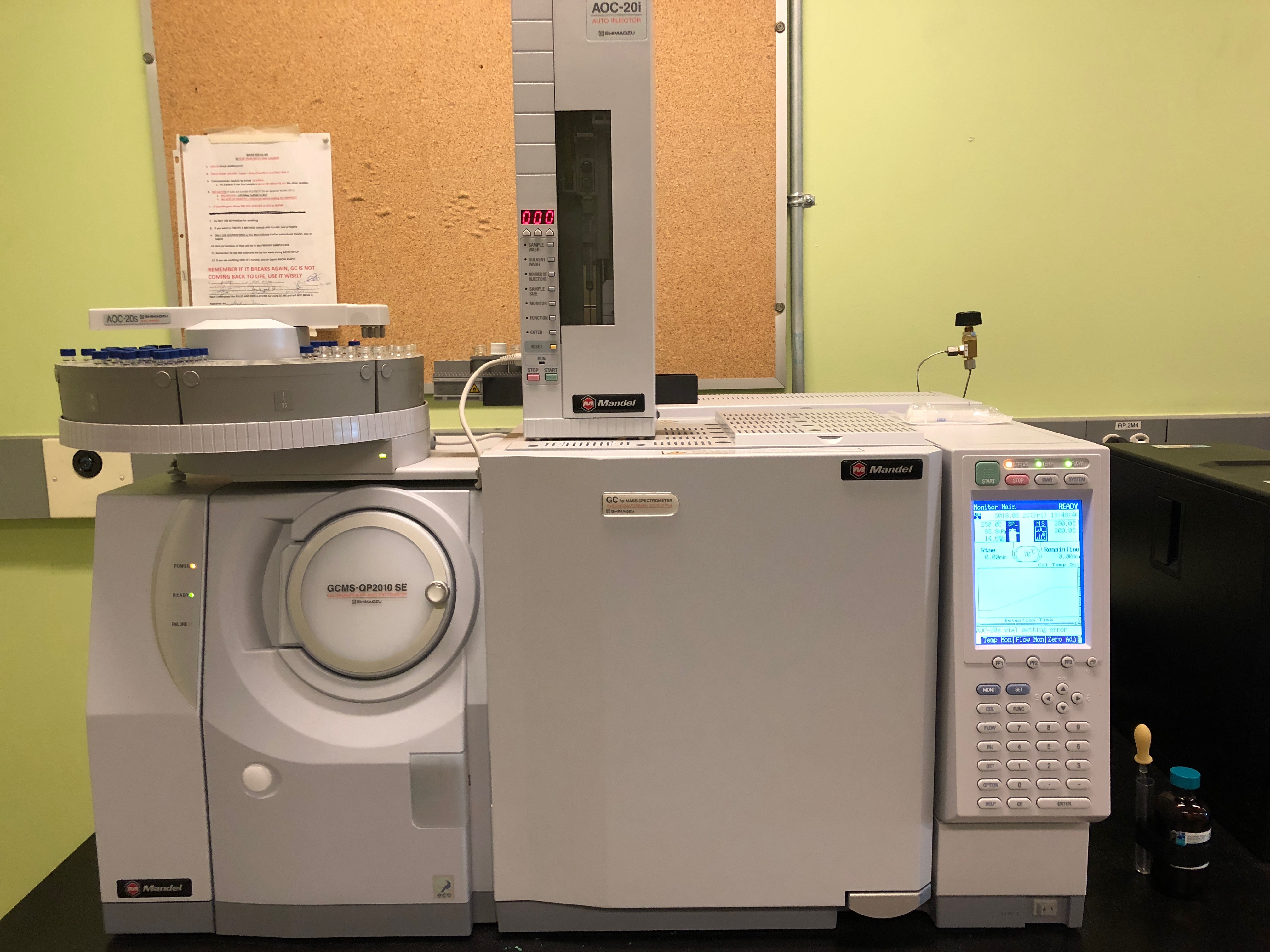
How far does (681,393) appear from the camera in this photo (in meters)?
1.24

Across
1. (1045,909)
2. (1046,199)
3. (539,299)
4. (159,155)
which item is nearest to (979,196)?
(1046,199)

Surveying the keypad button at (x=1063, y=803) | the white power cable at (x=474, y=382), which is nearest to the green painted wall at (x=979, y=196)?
the white power cable at (x=474, y=382)

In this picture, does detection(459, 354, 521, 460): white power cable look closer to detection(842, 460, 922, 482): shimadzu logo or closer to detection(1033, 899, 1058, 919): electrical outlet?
detection(842, 460, 922, 482): shimadzu logo

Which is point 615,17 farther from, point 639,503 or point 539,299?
point 639,503

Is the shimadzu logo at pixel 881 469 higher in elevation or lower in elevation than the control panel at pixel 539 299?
lower

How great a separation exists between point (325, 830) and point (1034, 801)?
0.70m

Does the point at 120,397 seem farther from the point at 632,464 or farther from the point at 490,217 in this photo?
the point at 490,217

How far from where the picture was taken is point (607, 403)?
2.90 feet

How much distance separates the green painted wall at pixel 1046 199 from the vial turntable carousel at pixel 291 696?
1.07 meters

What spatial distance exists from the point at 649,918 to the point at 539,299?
65 cm

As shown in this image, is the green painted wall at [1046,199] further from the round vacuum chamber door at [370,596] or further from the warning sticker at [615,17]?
the round vacuum chamber door at [370,596]

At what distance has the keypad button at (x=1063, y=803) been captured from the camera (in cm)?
79

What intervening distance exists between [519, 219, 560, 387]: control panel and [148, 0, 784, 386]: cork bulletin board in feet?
2.52

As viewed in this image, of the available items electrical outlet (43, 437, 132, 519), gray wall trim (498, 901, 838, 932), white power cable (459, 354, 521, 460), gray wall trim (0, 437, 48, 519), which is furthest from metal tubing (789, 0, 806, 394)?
gray wall trim (0, 437, 48, 519)
